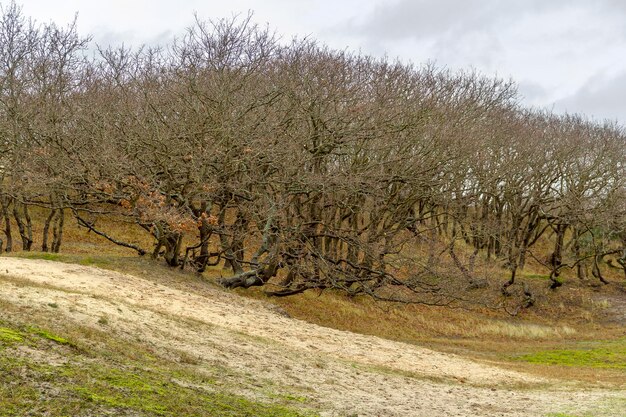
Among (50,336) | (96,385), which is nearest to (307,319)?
(50,336)

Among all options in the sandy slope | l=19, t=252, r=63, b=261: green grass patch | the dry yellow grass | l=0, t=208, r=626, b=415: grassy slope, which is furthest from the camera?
the dry yellow grass

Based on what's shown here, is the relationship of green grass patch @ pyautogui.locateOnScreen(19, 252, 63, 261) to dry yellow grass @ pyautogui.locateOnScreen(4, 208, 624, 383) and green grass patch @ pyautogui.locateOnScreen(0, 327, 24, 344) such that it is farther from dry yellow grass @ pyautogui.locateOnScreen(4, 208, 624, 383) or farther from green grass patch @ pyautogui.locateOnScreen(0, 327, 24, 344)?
green grass patch @ pyautogui.locateOnScreen(0, 327, 24, 344)

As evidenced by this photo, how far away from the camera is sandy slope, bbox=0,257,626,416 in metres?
11.7

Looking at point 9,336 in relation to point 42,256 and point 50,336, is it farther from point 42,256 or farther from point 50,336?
point 42,256

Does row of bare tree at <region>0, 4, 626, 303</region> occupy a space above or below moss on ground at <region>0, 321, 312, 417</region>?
above

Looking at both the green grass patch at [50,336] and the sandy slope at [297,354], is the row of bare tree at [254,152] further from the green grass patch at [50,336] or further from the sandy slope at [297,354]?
the green grass patch at [50,336]

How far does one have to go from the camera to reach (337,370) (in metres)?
13.7

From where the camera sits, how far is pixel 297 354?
47.2ft

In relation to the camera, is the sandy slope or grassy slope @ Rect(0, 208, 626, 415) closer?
grassy slope @ Rect(0, 208, 626, 415)

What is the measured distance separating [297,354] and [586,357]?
553 inches

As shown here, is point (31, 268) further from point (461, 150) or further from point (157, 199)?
point (461, 150)

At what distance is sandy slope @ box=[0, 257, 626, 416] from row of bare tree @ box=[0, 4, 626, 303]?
12.3 ft

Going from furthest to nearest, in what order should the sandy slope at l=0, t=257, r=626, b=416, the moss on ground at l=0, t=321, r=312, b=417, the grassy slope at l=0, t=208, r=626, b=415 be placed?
1. the sandy slope at l=0, t=257, r=626, b=416
2. the grassy slope at l=0, t=208, r=626, b=415
3. the moss on ground at l=0, t=321, r=312, b=417

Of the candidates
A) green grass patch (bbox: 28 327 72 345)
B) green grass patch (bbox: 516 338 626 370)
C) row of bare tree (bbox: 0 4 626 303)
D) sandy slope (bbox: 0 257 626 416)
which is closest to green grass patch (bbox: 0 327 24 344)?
green grass patch (bbox: 28 327 72 345)
